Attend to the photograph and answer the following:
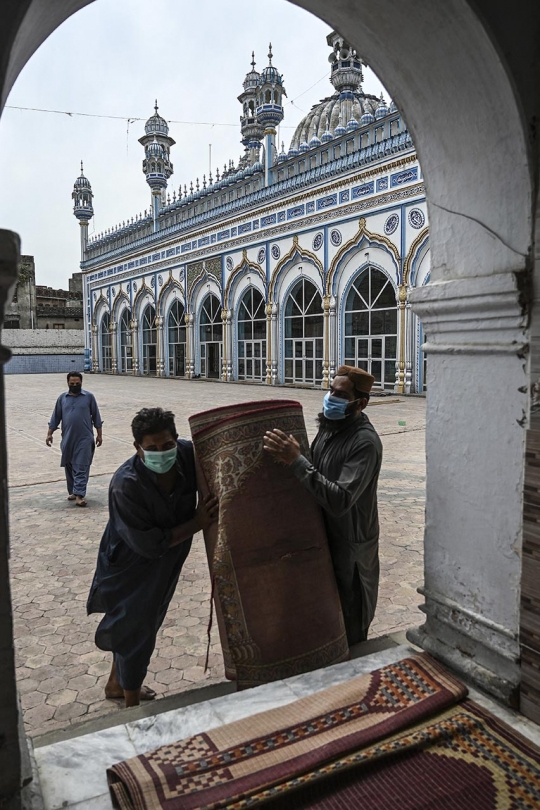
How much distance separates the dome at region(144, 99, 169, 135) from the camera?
24906 millimetres

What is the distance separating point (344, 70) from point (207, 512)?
74.2ft

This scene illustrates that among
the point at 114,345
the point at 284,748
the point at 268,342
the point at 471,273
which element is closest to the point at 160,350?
the point at 114,345

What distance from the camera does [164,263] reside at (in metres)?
22.9

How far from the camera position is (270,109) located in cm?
1781

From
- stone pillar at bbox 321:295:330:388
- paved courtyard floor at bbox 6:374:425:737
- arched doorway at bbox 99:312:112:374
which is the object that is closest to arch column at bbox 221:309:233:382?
stone pillar at bbox 321:295:330:388

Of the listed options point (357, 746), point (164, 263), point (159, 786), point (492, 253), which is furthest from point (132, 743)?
point (164, 263)

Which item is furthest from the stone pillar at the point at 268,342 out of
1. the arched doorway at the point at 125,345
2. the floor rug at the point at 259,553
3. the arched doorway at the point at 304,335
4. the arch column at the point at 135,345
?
the floor rug at the point at 259,553

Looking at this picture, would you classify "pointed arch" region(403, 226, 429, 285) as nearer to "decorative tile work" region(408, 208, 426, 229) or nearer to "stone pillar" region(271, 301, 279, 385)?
"decorative tile work" region(408, 208, 426, 229)

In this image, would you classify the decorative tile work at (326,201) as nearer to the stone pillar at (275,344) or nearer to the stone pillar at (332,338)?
the stone pillar at (332,338)

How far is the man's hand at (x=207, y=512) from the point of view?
6.56ft

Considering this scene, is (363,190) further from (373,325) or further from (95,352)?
(95,352)

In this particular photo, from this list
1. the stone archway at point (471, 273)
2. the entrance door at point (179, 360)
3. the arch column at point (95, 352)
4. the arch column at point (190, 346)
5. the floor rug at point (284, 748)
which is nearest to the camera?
the floor rug at point (284, 748)

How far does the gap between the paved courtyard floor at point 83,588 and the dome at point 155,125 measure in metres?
21.4

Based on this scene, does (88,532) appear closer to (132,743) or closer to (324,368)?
(132,743)
